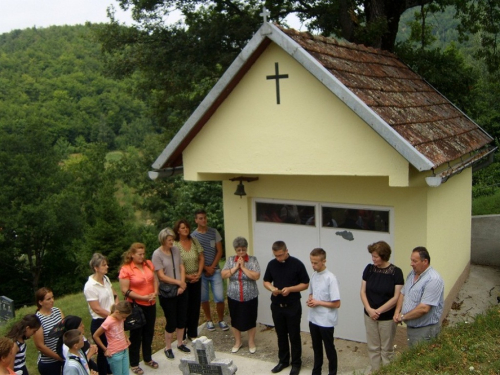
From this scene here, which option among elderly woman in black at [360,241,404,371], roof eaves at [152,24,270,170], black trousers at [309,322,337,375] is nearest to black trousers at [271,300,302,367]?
black trousers at [309,322,337,375]

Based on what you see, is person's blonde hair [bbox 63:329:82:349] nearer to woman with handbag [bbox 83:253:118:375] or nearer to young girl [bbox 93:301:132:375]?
young girl [bbox 93:301:132:375]

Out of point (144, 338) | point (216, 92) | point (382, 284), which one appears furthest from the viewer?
point (144, 338)

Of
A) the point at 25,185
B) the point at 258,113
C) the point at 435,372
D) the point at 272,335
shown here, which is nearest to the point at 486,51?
the point at 258,113

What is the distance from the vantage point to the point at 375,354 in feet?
21.7

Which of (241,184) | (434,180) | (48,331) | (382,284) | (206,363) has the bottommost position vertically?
(206,363)

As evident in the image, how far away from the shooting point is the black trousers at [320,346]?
650 cm

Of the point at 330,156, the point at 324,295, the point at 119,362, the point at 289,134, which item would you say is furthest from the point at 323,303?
the point at 119,362

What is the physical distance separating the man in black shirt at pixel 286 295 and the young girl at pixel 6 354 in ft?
10.1

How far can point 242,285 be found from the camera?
7434 mm

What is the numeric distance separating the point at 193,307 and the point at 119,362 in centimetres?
181

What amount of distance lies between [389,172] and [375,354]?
224cm

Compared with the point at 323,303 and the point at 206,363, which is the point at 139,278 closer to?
the point at 206,363

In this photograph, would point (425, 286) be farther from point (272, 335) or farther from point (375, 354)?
point (272, 335)

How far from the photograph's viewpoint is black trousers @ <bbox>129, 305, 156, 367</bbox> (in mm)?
7125
